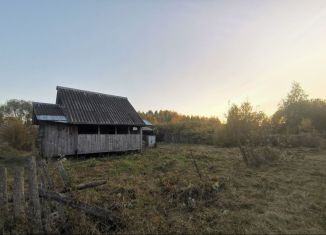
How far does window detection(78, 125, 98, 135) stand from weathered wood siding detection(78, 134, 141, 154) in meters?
0.76

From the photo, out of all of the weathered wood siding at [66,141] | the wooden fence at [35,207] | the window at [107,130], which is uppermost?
the window at [107,130]

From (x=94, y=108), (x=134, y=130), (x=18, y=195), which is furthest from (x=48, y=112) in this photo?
(x=18, y=195)

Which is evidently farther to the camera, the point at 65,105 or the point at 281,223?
the point at 65,105

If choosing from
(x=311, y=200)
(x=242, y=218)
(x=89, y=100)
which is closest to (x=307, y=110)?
(x=89, y=100)

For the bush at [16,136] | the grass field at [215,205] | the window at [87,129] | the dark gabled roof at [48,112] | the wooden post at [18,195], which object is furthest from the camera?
the bush at [16,136]

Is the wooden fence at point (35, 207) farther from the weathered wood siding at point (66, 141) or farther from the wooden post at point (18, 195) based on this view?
the weathered wood siding at point (66, 141)

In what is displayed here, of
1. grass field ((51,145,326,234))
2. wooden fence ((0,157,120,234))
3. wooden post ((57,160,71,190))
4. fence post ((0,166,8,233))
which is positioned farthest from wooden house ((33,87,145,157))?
wooden fence ((0,157,120,234))

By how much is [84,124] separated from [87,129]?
1.45 meters

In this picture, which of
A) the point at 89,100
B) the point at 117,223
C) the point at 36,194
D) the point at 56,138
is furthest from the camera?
the point at 89,100

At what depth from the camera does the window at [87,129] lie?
1839cm

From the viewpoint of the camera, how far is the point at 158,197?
700 centimetres

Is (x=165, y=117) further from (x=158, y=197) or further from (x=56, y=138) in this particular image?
(x=158, y=197)

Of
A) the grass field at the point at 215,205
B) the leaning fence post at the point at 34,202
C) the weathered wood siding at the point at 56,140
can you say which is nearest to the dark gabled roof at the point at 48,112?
the weathered wood siding at the point at 56,140

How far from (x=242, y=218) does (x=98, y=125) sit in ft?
48.7
